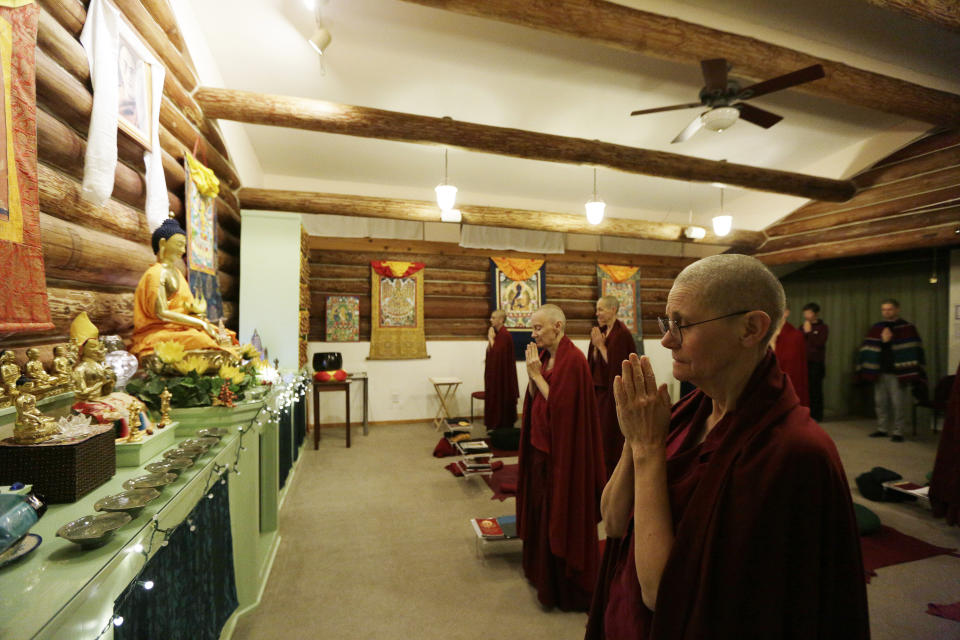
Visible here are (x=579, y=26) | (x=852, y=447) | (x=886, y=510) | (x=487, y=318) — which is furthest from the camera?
(x=487, y=318)

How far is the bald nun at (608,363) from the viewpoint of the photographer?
4938 millimetres

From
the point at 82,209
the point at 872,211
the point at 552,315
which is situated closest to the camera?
the point at 82,209

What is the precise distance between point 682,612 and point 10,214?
8.41ft

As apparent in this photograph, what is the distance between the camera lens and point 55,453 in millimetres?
1381

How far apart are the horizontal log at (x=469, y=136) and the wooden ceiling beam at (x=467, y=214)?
204 centimetres

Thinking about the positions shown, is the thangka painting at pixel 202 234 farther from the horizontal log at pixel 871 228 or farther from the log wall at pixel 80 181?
the horizontal log at pixel 871 228

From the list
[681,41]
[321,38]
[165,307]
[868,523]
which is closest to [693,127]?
[681,41]

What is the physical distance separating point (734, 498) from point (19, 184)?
2.63 meters

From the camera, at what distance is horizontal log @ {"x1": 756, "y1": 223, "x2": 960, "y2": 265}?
6.05 m

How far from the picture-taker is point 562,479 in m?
2.79

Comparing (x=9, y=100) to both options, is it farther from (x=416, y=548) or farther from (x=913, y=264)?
(x=913, y=264)

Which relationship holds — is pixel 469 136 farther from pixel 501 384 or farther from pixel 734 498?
pixel 734 498

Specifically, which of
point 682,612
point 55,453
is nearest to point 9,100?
point 55,453

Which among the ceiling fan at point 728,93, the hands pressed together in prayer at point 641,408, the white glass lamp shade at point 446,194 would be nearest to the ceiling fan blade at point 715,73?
the ceiling fan at point 728,93
